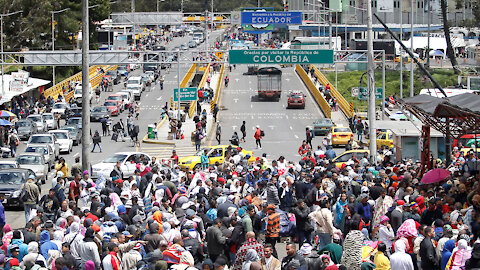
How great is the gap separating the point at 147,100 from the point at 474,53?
3583cm

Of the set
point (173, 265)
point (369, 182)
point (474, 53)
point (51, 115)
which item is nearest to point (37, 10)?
point (51, 115)

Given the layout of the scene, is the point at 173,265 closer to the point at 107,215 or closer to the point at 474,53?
the point at 107,215

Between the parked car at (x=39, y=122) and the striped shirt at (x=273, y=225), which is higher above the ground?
the parked car at (x=39, y=122)

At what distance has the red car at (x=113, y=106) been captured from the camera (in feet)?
208

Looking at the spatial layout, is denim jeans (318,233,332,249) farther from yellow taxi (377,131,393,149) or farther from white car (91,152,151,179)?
yellow taxi (377,131,393,149)

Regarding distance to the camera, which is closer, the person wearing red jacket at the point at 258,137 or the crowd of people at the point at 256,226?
the crowd of people at the point at 256,226

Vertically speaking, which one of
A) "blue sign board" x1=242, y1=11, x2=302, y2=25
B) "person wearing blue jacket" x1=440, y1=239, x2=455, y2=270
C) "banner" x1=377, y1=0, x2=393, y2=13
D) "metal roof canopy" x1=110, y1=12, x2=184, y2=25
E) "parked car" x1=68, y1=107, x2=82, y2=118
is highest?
"banner" x1=377, y1=0, x2=393, y2=13

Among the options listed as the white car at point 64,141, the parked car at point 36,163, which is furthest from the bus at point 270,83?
the parked car at point 36,163

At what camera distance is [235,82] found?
8688 cm

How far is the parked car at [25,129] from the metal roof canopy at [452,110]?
98.1 feet

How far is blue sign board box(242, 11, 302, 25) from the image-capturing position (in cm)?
6141

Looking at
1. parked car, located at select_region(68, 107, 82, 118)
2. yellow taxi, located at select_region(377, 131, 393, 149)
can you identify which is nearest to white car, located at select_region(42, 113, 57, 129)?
parked car, located at select_region(68, 107, 82, 118)

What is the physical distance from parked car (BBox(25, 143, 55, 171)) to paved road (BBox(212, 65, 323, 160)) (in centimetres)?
1045

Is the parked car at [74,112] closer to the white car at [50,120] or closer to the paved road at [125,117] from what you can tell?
the paved road at [125,117]
